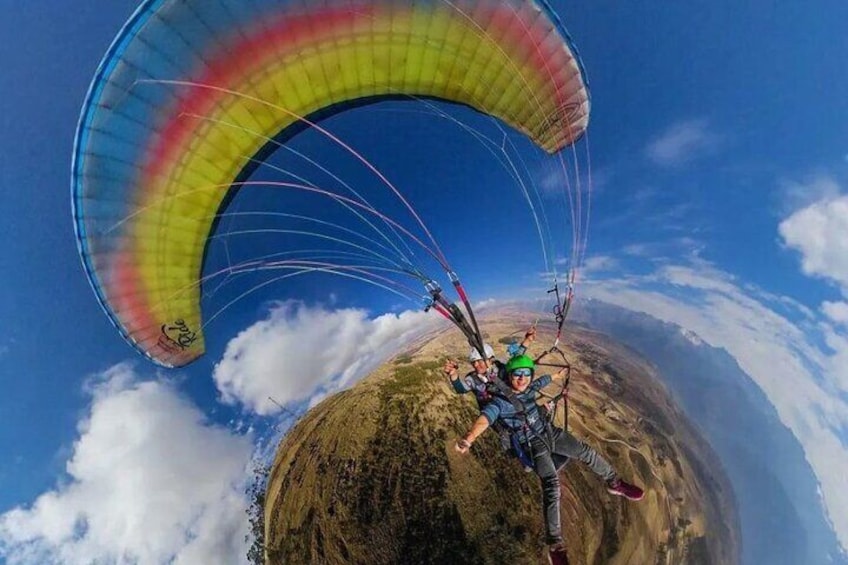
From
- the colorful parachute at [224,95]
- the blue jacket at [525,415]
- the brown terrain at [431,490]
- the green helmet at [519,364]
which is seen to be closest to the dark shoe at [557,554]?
the blue jacket at [525,415]

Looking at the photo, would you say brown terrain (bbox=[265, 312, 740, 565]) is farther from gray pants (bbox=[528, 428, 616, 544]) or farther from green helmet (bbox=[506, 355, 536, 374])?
green helmet (bbox=[506, 355, 536, 374])

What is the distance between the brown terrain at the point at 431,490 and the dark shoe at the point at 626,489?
838 cm

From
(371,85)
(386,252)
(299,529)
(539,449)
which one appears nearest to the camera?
(539,449)

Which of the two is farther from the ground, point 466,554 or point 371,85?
point 371,85

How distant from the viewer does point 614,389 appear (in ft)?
61.0

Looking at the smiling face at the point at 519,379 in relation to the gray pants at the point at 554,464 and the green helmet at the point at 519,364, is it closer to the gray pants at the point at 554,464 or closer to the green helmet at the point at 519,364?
the green helmet at the point at 519,364

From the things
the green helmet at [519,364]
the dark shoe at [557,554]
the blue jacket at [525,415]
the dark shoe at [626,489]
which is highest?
the green helmet at [519,364]

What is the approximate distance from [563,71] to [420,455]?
40.6 ft

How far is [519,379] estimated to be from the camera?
593 cm

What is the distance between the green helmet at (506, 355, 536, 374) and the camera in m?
5.95

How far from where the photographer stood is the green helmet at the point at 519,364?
5.95 m

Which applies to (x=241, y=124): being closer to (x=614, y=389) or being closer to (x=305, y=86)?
Result: (x=305, y=86)

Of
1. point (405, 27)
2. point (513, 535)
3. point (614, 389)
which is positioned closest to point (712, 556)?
point (614, 389)

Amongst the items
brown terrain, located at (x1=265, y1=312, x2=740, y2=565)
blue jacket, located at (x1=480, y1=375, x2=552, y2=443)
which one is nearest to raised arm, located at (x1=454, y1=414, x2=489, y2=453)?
blue jacket, located at (x1=480, y1=375, x2=552, y2=443)
